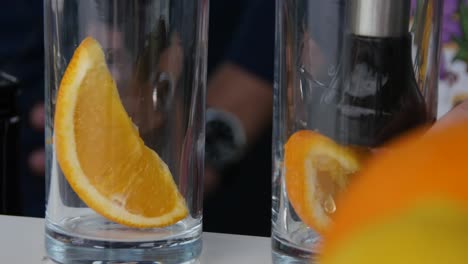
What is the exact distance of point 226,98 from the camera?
0.83 meters

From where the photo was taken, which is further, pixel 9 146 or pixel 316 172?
pixel 9 146

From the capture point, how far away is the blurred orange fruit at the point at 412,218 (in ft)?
0.62

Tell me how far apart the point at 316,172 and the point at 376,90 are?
38 mm

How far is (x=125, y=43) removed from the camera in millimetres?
345

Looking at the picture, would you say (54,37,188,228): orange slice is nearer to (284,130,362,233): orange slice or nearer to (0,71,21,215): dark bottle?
(284,130,362,233): orange slice

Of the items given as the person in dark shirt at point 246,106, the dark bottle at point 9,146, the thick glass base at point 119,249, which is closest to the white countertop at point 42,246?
the thick glass base at point 119,249

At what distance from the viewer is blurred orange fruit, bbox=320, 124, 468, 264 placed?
0.19 m

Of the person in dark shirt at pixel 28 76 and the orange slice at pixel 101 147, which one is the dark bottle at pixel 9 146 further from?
the orange slice at pixel 101 147

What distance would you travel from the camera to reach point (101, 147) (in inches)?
13.8

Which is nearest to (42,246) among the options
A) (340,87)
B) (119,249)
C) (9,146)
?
(119,249)

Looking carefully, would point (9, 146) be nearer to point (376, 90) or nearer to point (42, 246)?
point (42, 246)

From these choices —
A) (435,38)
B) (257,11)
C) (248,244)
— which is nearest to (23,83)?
(257,11)

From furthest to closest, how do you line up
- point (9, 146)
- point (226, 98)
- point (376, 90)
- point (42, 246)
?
point (226, 98) < point (9, 146) < point (42, 246) < point (376, 90)

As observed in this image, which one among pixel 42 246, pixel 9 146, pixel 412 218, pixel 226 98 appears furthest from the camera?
pixel 226 98
